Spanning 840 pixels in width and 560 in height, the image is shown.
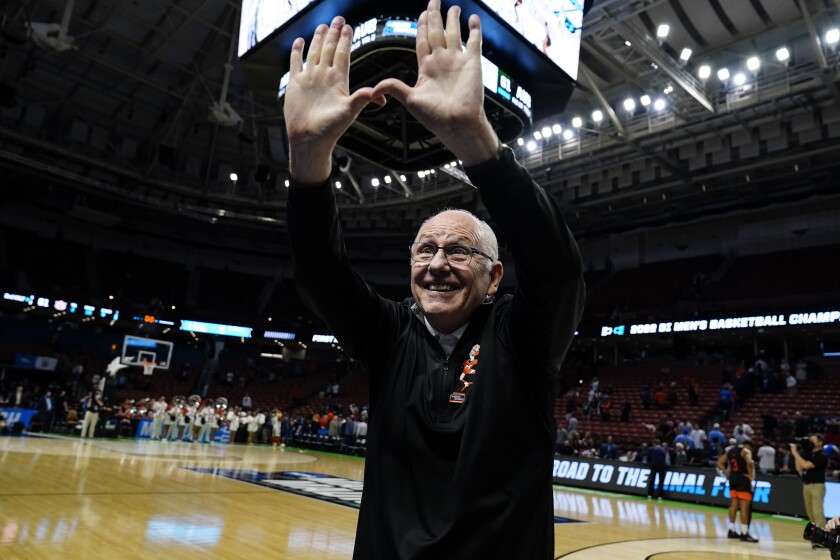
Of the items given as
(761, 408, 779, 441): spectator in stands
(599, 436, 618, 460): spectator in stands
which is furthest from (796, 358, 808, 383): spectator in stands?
(599, 436, 618, 460): spectator in stands

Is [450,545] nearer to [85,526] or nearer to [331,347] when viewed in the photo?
[85,526]

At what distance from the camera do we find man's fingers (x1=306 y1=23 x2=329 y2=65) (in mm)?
1551

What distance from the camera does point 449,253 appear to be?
169 centimetres

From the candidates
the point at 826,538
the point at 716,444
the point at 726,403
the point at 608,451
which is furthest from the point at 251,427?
the point at 826,538

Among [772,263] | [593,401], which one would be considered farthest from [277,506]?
[772,263]

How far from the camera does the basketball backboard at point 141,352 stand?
23.6 m

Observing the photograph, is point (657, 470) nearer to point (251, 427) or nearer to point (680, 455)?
point (680, 455)

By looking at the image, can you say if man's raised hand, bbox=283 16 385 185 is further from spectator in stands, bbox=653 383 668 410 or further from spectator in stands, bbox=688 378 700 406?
spectator in stands, bbox=688 378 700 406

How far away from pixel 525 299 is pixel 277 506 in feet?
27.6

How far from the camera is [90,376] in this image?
30.4 m

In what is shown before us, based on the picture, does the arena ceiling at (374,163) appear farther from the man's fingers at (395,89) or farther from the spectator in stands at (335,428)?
the man's fingers at (395,89)

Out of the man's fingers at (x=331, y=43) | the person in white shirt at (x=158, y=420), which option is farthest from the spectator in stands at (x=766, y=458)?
the person in white shirt at (x=158, y=420)

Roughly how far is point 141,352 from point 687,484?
1975 centimetres

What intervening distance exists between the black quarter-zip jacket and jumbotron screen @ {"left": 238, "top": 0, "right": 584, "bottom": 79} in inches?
331
